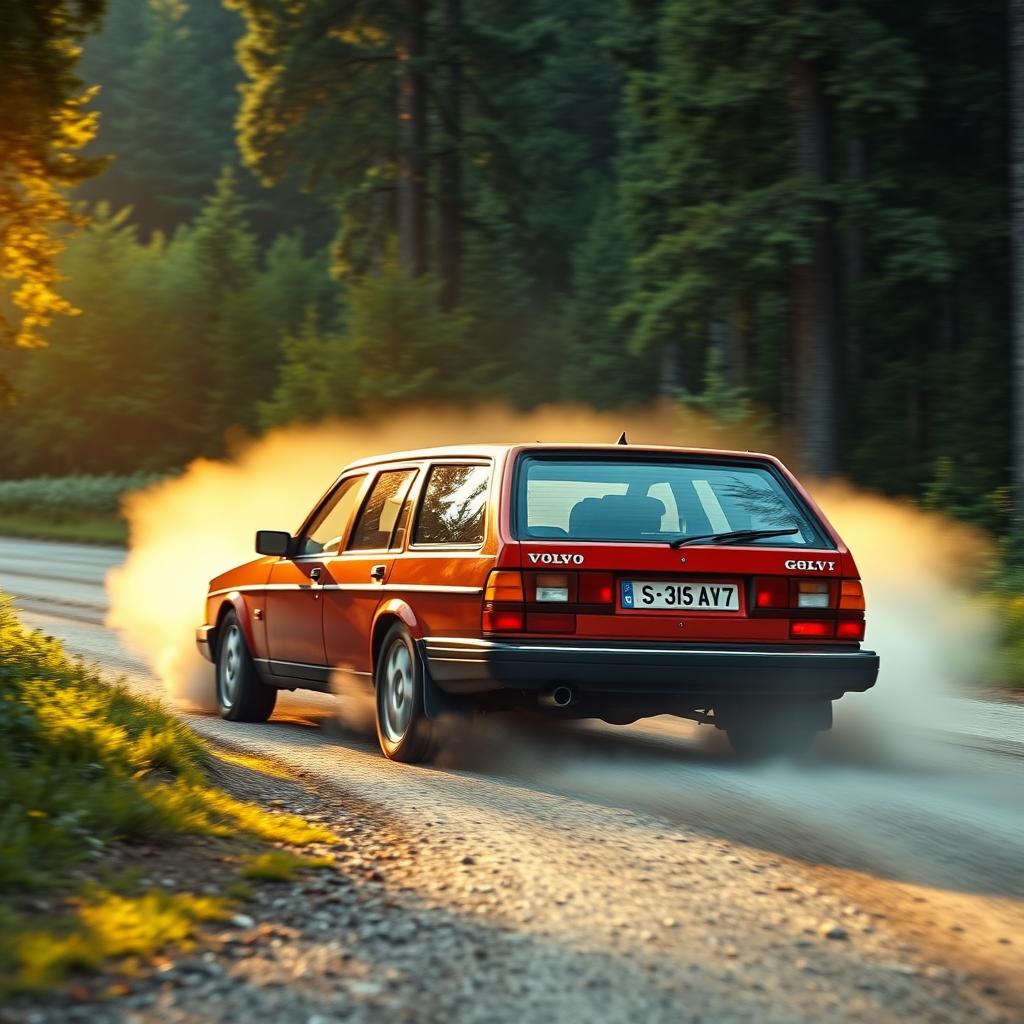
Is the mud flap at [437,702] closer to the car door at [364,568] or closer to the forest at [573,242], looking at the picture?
the car door at [364,568]

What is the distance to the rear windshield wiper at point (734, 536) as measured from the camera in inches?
326

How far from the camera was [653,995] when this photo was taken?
14.2 ft

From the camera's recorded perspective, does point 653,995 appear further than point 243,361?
No

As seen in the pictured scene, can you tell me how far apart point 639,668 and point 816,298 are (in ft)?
65.4

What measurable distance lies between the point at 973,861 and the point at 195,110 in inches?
3091

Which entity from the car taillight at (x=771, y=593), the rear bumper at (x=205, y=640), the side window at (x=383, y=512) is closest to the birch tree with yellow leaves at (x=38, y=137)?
the rear bumper at (x=205, y=640)

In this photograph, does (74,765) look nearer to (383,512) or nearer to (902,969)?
(902,969)

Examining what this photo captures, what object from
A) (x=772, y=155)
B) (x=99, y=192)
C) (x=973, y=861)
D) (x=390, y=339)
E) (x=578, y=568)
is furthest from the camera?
(x=99, y=192)

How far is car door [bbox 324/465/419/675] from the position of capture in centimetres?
934

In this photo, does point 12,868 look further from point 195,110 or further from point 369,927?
point 195,110

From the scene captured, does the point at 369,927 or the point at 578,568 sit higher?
the point at 578,568

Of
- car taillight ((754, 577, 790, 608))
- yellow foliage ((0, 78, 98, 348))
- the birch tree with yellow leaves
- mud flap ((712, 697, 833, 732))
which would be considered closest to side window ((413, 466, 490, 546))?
car taillight ((754, 577, 790, 608))

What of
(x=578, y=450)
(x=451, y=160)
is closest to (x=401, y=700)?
(x=578, y=450)

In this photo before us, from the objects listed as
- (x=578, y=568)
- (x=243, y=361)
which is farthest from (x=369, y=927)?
(x=243, y=361)
